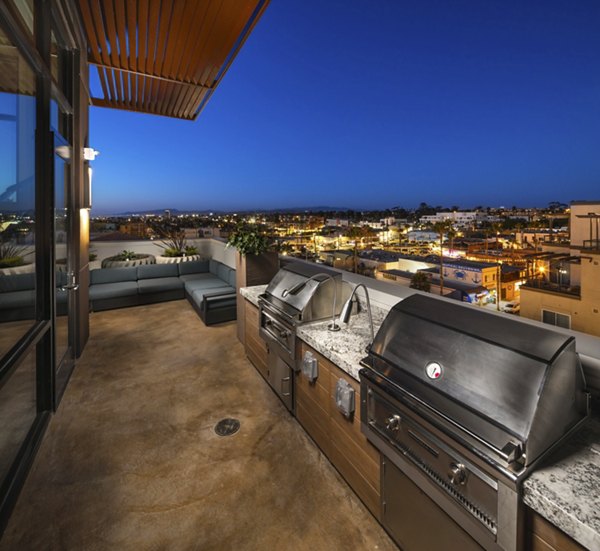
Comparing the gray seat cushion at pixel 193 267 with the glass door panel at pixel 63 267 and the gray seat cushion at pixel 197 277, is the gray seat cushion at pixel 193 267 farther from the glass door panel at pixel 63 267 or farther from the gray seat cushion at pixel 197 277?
the glass door panel at pixel 63 267

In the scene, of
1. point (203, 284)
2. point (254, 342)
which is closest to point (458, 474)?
point (254, 342)

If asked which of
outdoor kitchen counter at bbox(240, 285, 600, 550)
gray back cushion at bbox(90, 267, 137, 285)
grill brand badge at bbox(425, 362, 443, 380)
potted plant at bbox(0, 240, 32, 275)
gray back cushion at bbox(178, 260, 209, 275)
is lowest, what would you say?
gray back cushion at bbox(90, 267, 137, 285)

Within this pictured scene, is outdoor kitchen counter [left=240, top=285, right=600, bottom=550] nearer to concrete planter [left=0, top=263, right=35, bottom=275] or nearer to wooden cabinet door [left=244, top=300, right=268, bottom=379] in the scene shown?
wooden cabinet door [left=244, top=300, right=268, bottom=379]

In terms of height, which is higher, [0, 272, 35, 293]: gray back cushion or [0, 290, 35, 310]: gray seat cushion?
[0, 272, 35, 293]: gray back cushion

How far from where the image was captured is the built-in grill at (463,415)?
924 mm

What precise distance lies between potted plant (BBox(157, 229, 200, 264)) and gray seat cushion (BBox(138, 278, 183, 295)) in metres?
0.65

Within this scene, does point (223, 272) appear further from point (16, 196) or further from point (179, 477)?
point (179, 477)

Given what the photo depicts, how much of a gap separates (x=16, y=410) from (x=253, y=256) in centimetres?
234

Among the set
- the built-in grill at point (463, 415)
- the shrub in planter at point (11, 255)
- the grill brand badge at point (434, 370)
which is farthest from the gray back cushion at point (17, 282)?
the grill brand badge at point (434, 370)

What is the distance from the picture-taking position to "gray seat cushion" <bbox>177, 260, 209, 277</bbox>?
6242 mm

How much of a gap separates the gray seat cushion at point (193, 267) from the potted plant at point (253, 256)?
9.83 ft

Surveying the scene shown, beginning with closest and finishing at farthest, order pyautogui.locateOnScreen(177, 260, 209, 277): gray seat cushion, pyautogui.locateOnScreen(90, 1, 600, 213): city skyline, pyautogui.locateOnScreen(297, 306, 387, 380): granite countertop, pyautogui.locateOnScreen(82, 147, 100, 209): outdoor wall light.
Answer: pyautogui.locateOnScreen(297, 306, 387, 380): granite countertop
pyautogui.locateOnScreen(90, 1, 600, 213): city skyline
pyautogui.locateOnScreen(82, 147, 100, 209): outdoor wall light
pyautogui.locateOnScreen(177, 260, 209, 277): gray seat cushion

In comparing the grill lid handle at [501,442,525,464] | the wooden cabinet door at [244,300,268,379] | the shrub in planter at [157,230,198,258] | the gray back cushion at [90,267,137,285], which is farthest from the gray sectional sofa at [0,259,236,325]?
the grill lid handle at [501,442,525,464]

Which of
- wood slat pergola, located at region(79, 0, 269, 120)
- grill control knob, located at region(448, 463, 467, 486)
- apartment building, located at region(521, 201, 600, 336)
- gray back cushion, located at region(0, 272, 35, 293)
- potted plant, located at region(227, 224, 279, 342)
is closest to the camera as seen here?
grill control knob, located at region(448, 463, 467, 486)
